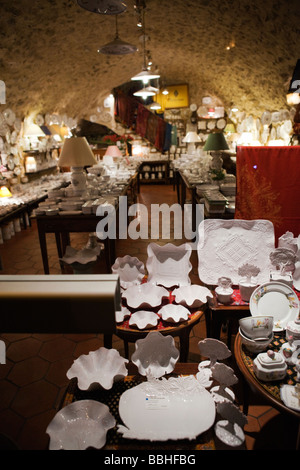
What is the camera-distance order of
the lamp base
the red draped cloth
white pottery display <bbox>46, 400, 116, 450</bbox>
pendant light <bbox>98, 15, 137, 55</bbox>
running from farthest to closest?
the lamp base < pendant light <bbox>98, 15, 137, 55</bbox> < the red draped cloth < white pottery display <bbox>46, 400, 116, 450</bbox>

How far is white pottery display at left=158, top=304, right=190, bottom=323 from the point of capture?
7.09 ft

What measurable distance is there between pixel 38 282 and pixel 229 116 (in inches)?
502

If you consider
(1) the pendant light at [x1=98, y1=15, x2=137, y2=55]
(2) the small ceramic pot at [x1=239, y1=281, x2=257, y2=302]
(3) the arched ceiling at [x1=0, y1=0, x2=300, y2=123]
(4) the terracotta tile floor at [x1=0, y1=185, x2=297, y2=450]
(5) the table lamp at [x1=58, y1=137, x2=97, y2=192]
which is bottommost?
(4) the terracotta tile floor at [x1=0, y1=185, x2=297, y2=450]

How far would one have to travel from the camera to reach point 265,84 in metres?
7.70

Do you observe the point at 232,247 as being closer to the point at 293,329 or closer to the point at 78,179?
the point at 293,329

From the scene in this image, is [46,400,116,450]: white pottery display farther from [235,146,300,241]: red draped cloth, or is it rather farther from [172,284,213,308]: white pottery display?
[235,146,300,241]: red draped cloth

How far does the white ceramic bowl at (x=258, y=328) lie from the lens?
1884mm

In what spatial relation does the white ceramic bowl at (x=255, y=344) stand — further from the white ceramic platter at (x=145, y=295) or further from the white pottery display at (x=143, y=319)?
the white ceramic platter at (x=145, y=295)

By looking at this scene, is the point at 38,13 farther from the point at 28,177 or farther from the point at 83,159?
the point at 28,177

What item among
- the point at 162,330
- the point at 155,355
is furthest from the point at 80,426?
the point at 162,330

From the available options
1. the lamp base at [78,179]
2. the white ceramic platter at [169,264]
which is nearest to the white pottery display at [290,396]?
the white ceramic platter at [169,264]

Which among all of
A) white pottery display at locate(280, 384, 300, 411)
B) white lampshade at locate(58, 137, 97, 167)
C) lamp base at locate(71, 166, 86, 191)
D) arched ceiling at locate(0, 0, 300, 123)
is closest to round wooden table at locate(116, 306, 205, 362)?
white pottery display at locate(280, 384, 300, 411)

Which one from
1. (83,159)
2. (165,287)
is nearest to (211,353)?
(165,287)

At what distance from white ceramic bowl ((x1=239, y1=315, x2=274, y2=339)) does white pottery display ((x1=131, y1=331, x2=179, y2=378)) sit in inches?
17.3
